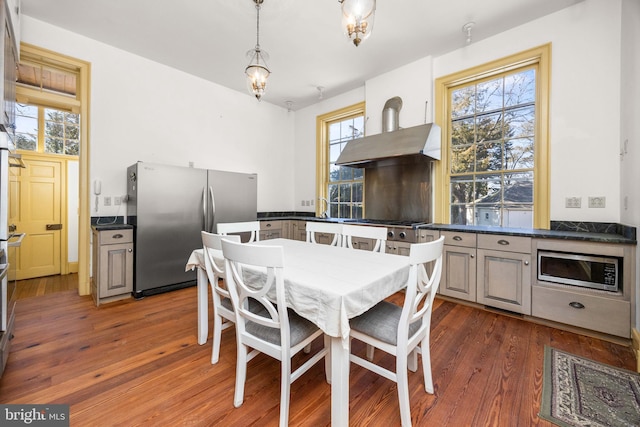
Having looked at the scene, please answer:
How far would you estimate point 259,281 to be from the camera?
1508 millimetres

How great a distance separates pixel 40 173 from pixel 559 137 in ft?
21.4

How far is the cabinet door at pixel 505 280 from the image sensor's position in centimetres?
250

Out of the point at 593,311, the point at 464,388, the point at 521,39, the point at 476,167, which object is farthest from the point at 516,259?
the point at 521,39

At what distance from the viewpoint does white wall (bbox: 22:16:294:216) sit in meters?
3.22

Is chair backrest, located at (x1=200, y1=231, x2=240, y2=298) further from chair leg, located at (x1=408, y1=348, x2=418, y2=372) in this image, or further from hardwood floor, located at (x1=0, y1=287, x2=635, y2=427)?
chair leg, located at (x1=408, y1=348, x2=418, y2=372)

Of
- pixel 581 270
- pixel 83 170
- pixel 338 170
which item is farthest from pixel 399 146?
pixel 83 170

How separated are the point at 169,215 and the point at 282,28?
8.35 feet

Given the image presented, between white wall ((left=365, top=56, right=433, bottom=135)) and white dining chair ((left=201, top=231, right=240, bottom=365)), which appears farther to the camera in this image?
white wall ((left=365, top=56, right=433, bottom=135))

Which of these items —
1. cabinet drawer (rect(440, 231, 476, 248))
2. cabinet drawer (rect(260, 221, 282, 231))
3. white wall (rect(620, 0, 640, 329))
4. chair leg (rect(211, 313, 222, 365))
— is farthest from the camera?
cabinet drawer (rect(260, 221, 282, 231))

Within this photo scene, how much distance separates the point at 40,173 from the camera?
3.77m

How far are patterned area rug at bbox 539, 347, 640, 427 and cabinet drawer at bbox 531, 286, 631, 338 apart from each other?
479mm

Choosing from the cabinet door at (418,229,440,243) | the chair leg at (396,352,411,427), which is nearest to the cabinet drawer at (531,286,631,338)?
the cabinet door at (418,229,440,243)

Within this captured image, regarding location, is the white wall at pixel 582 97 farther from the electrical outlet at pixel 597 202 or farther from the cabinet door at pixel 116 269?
the cabinet door at pixel 116 269

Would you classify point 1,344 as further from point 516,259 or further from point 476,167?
point 476,167
